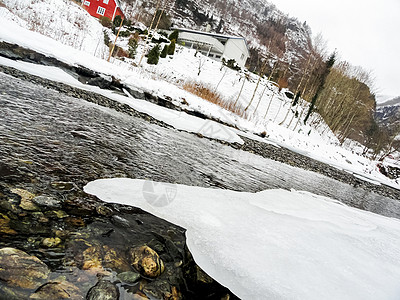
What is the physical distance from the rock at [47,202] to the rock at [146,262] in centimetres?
54

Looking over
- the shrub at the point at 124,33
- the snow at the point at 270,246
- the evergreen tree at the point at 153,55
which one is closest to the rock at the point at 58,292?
the snow at the point at 270,246

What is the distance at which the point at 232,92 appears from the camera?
2200 cm

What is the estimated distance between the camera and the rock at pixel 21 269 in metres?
0.67

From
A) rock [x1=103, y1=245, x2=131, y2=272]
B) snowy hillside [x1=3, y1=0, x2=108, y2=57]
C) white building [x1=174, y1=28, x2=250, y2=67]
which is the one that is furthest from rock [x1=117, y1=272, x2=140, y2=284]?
white building [x1=174, y1=28, x2=250, y2=67]

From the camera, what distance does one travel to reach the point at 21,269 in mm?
720

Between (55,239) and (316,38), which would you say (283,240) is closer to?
(55,239)

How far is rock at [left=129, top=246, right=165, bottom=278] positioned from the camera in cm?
94

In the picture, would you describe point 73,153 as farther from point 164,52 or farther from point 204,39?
point 204,39

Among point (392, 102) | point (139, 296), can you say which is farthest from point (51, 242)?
point (392, 102)

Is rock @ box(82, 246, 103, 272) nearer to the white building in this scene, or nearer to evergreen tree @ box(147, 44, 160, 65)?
evergreen tree @ box(147, 44, 160, 65)

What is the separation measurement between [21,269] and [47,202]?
1.68 ft

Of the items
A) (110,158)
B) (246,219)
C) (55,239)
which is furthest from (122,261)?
(110,158)

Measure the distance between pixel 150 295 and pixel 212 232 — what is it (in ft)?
1.83

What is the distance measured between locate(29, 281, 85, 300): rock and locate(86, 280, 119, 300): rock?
1.4 inches
